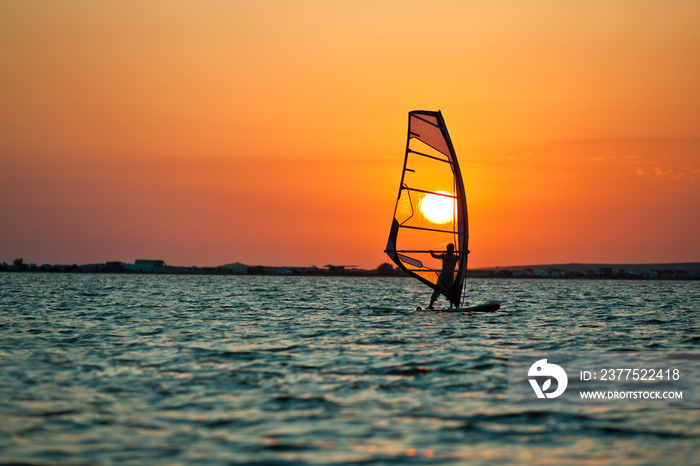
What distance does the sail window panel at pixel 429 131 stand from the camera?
25.3 meters

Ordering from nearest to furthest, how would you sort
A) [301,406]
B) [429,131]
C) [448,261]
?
1. [301,406]
2. [429,131]
3. [448,261]

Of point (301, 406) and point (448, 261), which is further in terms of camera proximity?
point (448, 261)

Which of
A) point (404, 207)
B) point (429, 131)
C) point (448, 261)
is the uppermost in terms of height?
point (429, 131)

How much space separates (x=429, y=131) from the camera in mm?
25422

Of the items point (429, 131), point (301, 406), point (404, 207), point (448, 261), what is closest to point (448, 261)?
point (448, 261)

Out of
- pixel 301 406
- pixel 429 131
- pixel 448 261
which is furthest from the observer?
pixel 448 261

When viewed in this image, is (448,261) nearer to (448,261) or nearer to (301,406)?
(448,261)

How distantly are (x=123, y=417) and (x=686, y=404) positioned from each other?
25.0ft

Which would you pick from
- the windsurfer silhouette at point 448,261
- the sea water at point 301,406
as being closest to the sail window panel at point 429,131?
the windsurfer silhouette at point 448,261

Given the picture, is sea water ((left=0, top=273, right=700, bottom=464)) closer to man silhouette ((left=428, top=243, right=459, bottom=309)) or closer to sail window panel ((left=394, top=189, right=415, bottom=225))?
man silhouette ((left=428, top=243, right=459, bottom=309))

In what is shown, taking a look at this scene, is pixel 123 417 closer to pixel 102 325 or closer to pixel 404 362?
pixel 404 362

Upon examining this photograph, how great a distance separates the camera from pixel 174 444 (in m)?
7.74

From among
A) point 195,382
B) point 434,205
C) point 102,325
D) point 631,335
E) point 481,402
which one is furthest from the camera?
point 434,205

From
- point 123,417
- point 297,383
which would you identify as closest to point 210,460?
point 123,417
